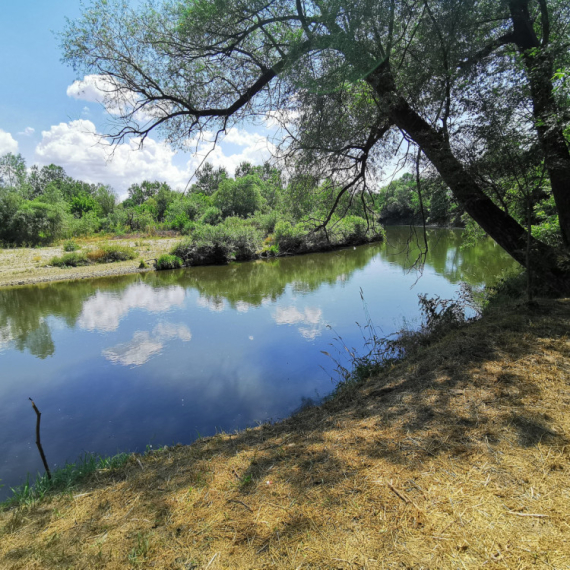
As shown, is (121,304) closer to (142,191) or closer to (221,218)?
(221,218)

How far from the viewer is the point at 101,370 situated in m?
6.76

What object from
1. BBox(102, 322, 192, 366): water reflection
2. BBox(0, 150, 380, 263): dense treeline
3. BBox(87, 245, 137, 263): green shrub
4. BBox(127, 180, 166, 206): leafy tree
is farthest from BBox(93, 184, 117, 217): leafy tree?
BBox(102, 322, 192, 366): water reflection

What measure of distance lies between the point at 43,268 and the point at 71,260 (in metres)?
1.45

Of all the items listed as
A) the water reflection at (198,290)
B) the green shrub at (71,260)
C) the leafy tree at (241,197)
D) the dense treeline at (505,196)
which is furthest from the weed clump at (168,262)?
the dense treeline at (505,196)

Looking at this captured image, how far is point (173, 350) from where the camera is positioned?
7.55 meters

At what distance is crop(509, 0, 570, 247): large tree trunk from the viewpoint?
3979mm

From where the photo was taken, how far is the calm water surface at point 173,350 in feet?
15.6

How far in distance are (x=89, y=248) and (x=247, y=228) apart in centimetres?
1042

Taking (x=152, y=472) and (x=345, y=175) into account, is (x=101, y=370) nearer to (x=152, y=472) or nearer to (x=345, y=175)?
(x=152, y=472)

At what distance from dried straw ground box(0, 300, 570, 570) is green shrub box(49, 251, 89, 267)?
20285mm

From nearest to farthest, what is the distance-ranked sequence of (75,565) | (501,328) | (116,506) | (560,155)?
(75,565)
(116,506)
(501,328)
(560,155)

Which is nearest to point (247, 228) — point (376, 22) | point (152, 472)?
point (376, 22)

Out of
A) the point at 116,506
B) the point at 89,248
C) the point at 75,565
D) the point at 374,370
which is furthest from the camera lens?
the point at 89,248

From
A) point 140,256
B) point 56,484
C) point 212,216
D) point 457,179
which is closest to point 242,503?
point 56,484
